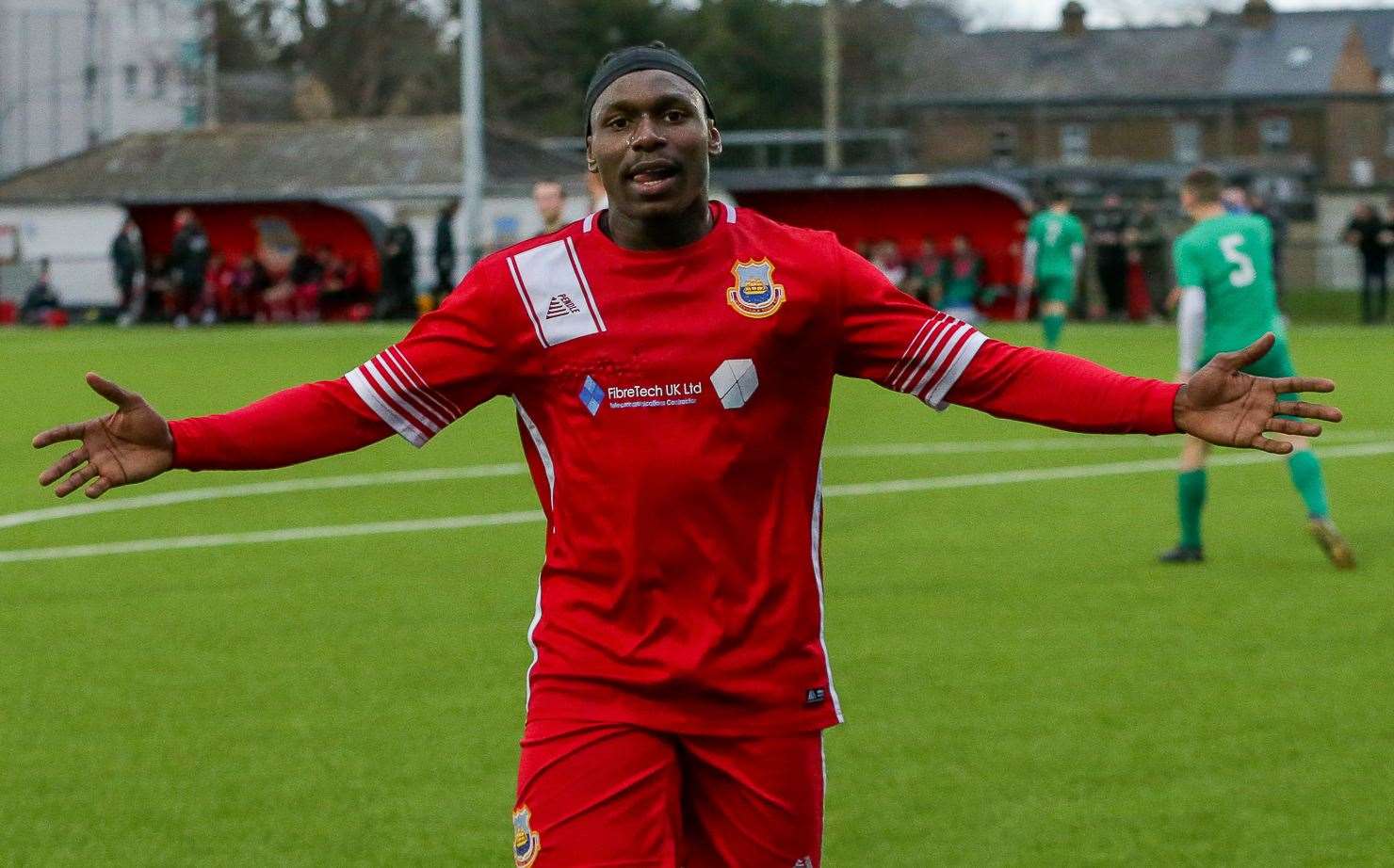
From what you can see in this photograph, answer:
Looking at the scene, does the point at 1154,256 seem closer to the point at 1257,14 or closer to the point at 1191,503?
the point at 1191,503

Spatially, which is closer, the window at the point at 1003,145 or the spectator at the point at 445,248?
the spectator at the point at 445,248

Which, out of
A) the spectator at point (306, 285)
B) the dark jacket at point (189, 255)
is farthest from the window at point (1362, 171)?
the dark jacket at point (189, 255)

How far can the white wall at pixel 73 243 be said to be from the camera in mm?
48031

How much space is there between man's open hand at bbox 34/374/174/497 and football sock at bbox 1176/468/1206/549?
28.4 feet

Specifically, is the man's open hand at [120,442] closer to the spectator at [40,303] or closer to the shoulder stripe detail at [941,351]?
the shoulder stripe detail at [941,351]

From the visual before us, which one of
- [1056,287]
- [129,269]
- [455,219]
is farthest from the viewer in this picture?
[455,219]

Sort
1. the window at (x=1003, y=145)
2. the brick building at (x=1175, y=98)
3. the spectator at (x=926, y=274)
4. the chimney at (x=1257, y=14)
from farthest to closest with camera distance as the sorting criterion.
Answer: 1. the chimney at (x=1257, y=14)
2. the window at (x=1003, y=145)
3. the brick building at (x=1175, y=98)
4. the spectator at (x=926, y=274)

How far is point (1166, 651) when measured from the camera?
32.5 feet

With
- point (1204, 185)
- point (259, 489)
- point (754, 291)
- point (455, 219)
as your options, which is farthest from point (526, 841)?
point (455, 219)

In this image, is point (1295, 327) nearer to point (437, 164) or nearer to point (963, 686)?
point (437, 164)

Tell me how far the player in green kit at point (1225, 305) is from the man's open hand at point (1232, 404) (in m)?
7.97

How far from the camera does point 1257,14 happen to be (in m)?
97.6

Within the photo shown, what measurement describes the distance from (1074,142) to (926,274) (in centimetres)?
5399

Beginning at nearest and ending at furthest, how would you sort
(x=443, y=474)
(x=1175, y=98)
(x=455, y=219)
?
(x=443, y=474) → (x=455, y=219) → (x=1175, y=98)
